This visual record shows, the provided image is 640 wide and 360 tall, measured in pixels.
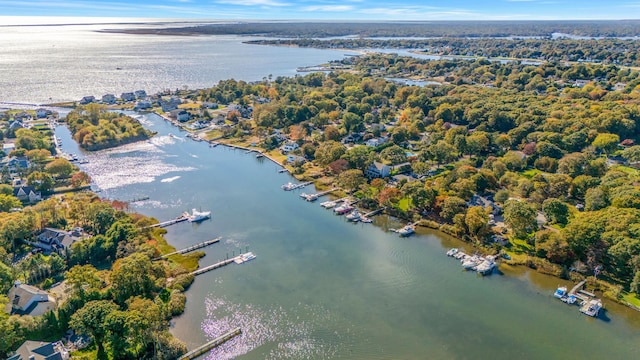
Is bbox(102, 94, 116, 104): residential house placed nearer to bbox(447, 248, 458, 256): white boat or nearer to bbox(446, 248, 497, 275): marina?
bbox(447, 248, 458, 256): white boat

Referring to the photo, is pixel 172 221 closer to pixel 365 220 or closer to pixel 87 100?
pixel 365 220

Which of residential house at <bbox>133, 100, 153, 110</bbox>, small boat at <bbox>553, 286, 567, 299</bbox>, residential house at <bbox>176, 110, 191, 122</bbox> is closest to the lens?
small boat at <bbox>553, 286, 567, 299</bbox>

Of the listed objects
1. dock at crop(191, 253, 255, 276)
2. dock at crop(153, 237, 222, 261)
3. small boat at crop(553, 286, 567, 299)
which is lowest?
dock at crop(191, 253, 255, 276)

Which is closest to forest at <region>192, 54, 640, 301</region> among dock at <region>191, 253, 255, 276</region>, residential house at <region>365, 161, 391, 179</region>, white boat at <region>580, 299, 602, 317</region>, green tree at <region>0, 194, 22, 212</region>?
residential house at <region>365, 161, 391, 179</region>

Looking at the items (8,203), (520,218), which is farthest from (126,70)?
(520,218)

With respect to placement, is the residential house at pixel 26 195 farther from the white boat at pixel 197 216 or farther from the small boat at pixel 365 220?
the small boat at pixel 365 220

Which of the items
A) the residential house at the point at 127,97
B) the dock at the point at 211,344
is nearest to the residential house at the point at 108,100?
the residential house at the point at 127,97

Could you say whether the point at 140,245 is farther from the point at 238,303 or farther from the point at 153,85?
the point at 153,85
